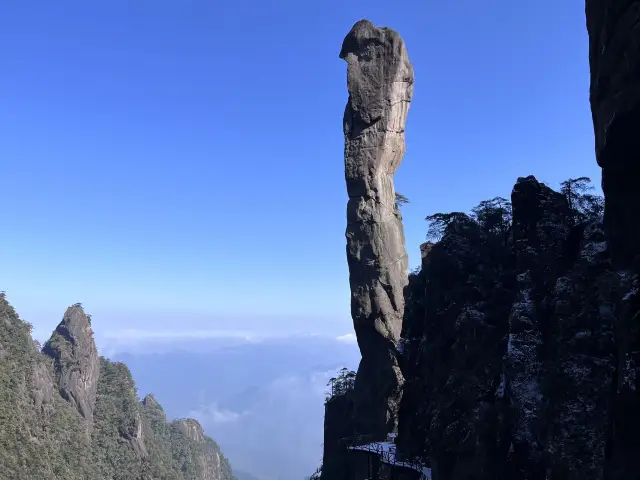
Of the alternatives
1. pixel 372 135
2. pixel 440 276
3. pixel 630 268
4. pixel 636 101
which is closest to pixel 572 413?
pixel 630 268

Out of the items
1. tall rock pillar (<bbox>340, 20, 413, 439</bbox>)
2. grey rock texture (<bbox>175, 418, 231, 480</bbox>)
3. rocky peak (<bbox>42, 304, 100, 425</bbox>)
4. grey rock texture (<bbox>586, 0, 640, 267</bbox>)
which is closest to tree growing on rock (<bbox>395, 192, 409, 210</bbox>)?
tall rock pillar (<bbox>340, 20, 413, 439</bbox>)

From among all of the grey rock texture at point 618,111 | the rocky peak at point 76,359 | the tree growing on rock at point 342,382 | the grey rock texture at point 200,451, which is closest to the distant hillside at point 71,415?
the rocky peak at point 76,359

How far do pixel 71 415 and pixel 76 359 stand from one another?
711 inches

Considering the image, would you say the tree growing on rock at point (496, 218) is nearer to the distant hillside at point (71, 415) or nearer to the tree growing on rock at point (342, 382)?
the tree growing on rock at point (342, 382)

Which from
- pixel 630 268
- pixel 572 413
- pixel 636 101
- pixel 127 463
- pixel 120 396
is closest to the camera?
pixel 636 101

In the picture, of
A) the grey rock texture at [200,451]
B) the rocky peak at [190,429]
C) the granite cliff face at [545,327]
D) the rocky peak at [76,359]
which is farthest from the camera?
the rocky peak at [190,429]

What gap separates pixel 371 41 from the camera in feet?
138

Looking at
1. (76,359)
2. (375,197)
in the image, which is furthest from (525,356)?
(76,359)

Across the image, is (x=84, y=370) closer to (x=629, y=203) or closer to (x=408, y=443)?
(x=408, y=443)

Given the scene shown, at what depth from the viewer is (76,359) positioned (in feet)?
390

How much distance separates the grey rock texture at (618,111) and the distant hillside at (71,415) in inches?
2681

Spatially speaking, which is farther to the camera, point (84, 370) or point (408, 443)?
point (84, 370)

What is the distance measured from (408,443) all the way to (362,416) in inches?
441

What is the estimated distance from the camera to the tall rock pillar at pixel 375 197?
132 ft
